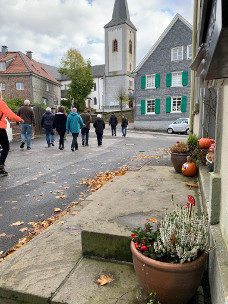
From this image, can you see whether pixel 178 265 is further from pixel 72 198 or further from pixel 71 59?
pixel 71 59

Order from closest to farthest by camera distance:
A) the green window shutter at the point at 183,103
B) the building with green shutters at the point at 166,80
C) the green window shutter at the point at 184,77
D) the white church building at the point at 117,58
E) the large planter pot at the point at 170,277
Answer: the large planter pot at the point at 170,277
the green window shutter at the point at 184,77
the building with green shutters at the point at 166,80
the green window shutter at the point at 183,103
the white church building at the point at 117,58

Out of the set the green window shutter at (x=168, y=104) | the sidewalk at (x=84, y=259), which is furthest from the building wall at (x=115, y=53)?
the sidewalk at (x=84, y=259)

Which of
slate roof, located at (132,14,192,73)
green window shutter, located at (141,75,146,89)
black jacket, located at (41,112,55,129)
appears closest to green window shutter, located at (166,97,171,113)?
green window shutter, located at (141,75,146,89)

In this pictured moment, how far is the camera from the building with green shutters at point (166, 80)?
28.6 m

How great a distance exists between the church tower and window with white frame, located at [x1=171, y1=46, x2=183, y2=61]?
2448cm

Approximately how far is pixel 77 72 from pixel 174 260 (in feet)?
157

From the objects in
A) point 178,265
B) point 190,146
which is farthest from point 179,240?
point 190,146

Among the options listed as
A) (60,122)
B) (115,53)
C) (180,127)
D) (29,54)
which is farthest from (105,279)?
(115,53)

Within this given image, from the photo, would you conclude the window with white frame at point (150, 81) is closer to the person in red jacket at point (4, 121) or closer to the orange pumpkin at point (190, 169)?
the person in red jacket at point (4, 121)

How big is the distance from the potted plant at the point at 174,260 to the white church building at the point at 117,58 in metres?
52.4

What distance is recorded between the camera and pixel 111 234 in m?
2.42

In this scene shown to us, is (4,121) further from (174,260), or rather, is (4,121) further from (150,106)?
(150,106)

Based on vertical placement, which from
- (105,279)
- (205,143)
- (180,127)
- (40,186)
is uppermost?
(205,143)

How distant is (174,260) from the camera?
69.1 inches
